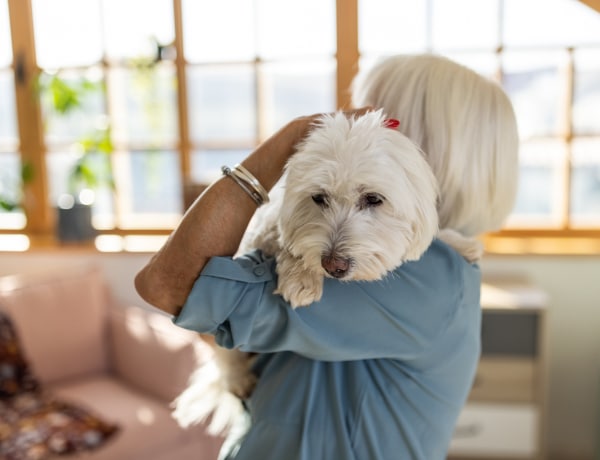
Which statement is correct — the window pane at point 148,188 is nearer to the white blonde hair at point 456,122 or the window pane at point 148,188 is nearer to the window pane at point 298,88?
the window pane at point 298,88

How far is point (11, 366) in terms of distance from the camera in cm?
260

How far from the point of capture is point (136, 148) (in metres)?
3.28

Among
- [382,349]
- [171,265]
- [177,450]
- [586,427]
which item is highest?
[171,265]

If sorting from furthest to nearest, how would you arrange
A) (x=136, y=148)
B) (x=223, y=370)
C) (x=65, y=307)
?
1. (x=136, y=148)
2. (x=65, y=307)
3. (x=223, y=370)

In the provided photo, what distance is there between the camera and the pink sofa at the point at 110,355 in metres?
2.40

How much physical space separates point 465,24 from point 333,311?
7.75 ft

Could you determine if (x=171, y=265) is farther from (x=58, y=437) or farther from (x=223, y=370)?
(x=58, y=437)

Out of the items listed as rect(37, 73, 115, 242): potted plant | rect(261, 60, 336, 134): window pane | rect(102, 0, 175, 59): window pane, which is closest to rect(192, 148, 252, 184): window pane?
rect(261, 60, 336, 134): window pane

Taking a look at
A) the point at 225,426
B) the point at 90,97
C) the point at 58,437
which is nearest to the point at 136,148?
the point at 90,97

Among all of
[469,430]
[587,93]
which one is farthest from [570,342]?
[587,93]

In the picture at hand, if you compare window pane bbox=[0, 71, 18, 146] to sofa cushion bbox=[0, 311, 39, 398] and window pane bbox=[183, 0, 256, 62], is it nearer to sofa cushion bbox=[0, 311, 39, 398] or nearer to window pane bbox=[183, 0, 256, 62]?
window pane bbox=[183, 0, 256, 62]

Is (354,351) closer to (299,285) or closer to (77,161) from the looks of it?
(299,285)

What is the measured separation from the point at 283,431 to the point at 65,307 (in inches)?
81.7

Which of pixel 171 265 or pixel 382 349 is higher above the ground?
pixel 171 265
